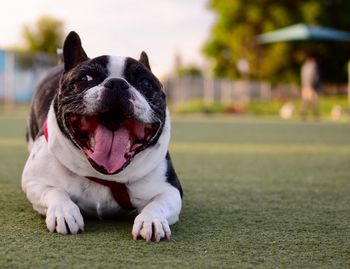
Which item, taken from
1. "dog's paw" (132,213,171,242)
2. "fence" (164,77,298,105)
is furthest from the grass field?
"fence" (164,77,298,105)

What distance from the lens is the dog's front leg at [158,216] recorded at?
2539 mm

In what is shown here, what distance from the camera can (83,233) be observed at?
2.64m

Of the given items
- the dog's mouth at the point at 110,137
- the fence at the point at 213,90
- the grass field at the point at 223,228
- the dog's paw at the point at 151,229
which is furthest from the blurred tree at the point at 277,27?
the dog's paw at the point at 151,229

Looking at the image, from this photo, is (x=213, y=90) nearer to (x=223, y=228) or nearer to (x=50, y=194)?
(x=223, y=228)

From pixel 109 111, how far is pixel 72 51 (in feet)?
1.74

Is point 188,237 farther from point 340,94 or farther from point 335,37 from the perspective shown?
point 340,94

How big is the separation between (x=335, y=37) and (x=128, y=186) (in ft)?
71.5

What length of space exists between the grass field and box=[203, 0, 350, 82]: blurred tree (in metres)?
30.2

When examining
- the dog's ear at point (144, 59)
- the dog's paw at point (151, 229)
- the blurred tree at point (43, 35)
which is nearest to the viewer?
the dog's paw at point (151, 229)

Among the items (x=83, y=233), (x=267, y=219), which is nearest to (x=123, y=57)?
(x=83, y=233)

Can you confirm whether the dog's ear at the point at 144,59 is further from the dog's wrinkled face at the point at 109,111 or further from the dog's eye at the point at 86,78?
the dog's eye at the point at 86,78

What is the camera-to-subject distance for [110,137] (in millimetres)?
2738

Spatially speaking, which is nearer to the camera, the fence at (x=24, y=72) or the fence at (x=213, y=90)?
the fence at (x=24, y=72)

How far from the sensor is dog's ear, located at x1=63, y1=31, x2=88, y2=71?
3.03m
